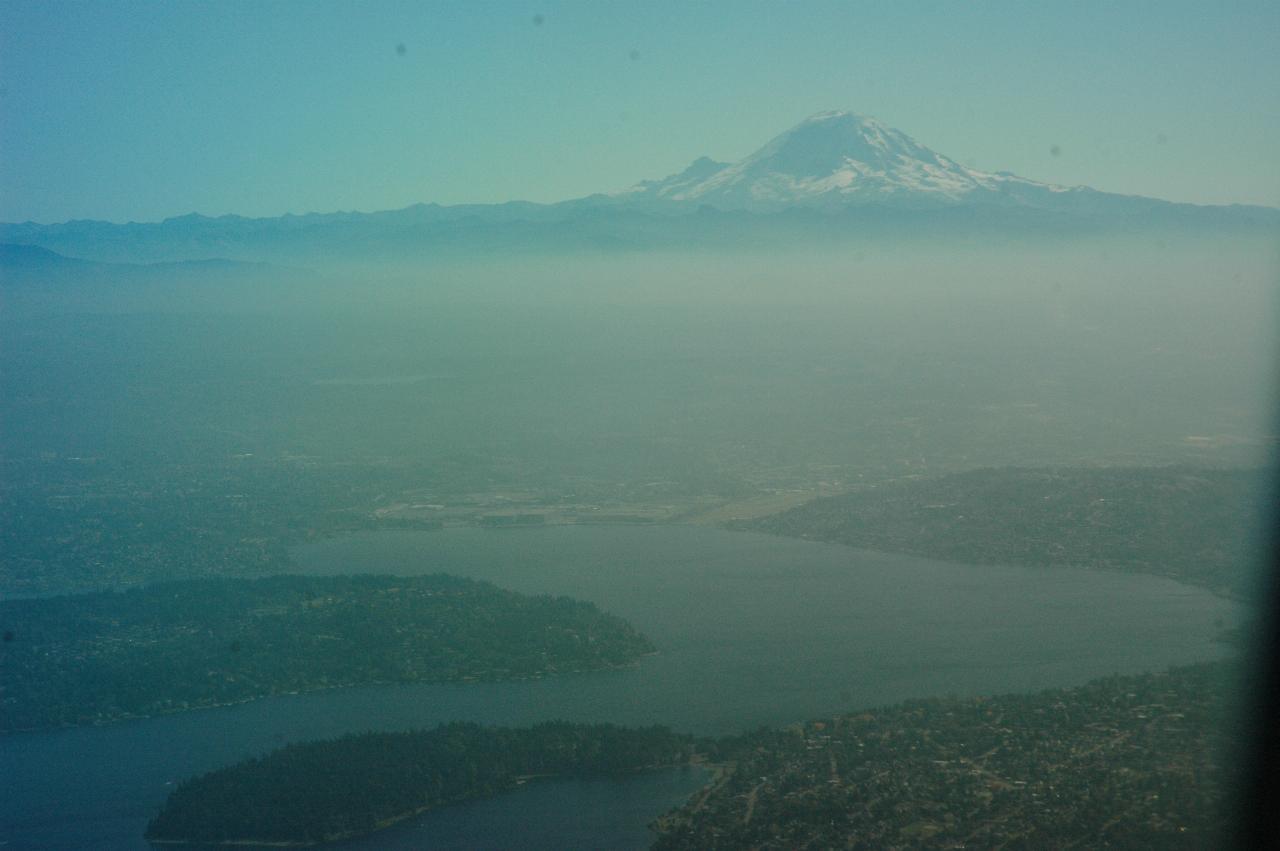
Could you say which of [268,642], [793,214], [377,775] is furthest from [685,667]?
[793,214]

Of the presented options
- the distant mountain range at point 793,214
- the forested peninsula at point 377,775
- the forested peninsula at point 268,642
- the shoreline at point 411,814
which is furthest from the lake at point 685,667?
the distant mountain range at point 793,214

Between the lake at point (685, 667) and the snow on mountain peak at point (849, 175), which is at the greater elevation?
the snow on mountain peak at point (849, 175)

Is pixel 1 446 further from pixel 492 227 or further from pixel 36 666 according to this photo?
pixel 492 227

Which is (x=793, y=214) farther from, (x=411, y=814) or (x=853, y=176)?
(x=411, y=814)

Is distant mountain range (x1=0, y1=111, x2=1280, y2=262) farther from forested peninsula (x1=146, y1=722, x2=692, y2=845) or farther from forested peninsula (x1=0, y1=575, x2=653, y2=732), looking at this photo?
forested peninsula (x1=146, y1=722, x2=692, y2=845)

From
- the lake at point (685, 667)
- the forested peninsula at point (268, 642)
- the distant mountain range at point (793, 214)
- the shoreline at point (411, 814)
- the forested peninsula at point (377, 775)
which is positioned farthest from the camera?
the distant mountain range at point (793, 214)

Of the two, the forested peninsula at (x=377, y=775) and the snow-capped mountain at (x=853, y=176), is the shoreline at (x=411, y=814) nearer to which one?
the forested peninsula at (x=377, y=775)

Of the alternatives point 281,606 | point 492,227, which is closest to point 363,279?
point 492,227
